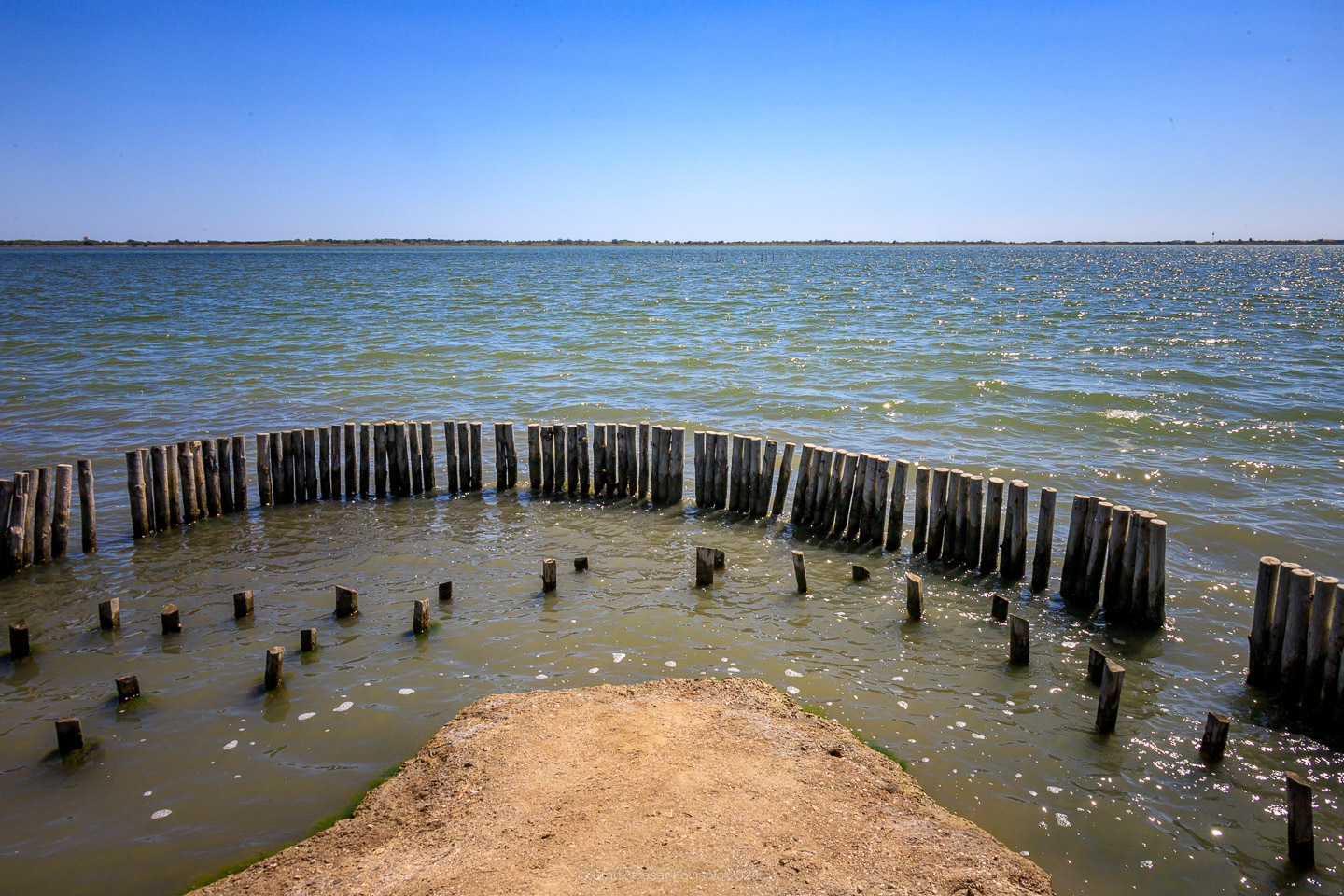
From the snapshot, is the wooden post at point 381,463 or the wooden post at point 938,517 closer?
the wooden post at point 938,517

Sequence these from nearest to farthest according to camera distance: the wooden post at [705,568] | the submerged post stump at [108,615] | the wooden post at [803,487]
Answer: the submerged post stump at [108,615], the wooden post at [705,568], the wooden post at [803,487]

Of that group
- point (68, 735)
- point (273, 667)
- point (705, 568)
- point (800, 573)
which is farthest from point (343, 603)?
point (800, 573)

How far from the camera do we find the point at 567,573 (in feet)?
34.7

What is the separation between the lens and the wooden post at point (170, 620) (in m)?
8.65

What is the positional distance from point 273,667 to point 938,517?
26.5 feet

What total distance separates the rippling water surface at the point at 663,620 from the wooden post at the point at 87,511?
1.23 feet

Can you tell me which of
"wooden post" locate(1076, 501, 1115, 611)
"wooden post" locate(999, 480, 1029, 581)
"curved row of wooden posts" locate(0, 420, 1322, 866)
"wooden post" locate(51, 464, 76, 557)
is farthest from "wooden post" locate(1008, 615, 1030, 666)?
"wooden post" locate(51, 464, 76, 557)

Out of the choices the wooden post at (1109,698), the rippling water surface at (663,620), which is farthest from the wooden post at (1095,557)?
the wooden post at (1109,698)

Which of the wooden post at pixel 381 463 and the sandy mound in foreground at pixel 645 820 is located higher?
the wooden post at pixel 381 463

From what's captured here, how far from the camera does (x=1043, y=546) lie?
10.0 meters

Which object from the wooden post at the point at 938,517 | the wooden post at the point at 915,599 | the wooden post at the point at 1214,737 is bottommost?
the wooden post at the point at 1214,737

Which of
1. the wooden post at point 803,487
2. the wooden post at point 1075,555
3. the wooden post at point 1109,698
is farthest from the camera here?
the wooden post at point 803,487

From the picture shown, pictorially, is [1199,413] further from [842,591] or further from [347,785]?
[347,785]

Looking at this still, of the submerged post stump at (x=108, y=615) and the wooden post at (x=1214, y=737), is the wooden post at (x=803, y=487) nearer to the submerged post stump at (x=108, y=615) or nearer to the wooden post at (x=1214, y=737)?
the wooden post at (x=1214, y=737)
